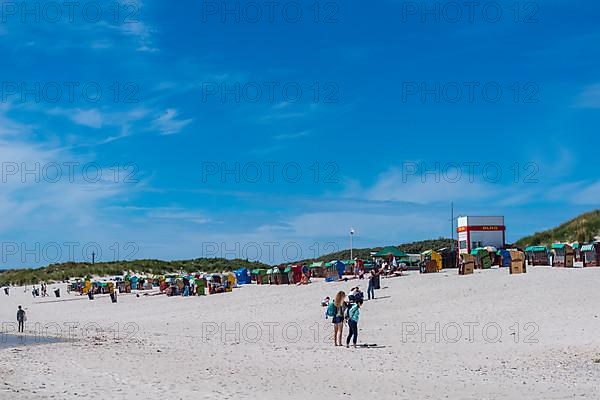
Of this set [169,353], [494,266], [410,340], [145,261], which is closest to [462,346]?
[410,340]

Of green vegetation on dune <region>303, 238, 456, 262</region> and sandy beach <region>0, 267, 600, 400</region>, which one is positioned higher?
green vegetation on dune <region>303, 238, 456, 262</region>

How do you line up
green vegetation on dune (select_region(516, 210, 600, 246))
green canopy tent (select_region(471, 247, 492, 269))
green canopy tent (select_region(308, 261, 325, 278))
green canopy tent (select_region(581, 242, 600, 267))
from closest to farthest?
green canopy tent (select_region(581, 242, 600, 267)), green canopy tent (select_region(471, 247, 492, 269)), green canopy tent (select_region(308, 261, 325, 278)), green vegetation on dune (select_region(516, 210, 600, 246))

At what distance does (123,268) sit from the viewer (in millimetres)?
71625

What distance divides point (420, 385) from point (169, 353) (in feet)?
25.0

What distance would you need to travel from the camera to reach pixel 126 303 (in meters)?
40.2

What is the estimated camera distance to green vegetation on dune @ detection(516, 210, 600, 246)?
41.1 m

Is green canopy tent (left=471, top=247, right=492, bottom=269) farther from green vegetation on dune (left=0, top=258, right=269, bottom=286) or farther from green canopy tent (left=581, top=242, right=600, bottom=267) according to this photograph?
green vegetation on dune (left=0, top=258, right=269, bottom=286)

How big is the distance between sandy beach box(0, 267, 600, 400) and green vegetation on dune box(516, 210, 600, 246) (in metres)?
13.4

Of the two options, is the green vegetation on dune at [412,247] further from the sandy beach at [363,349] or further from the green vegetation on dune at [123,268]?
the sandy beach at [363,349]

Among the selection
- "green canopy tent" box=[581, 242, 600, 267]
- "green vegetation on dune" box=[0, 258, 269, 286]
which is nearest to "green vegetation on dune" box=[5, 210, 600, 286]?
"green vegetation on dune" box=[0, 258, 269, 286]

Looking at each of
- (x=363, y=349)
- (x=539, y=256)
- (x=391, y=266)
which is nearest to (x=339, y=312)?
(x=363, y=349)

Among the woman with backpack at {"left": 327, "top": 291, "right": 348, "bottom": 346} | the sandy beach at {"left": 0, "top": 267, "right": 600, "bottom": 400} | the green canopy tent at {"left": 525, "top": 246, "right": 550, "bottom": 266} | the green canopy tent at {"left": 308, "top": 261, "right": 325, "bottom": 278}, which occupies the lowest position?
the sandy beach at {"left": 0, "top": 267, "right": 600, "bottom": 400}

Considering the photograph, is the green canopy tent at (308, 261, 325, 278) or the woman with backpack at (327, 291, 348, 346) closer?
the woman with backpack at (327, 291, 348, 346)

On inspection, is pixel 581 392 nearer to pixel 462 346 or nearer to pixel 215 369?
pixel 462 346
